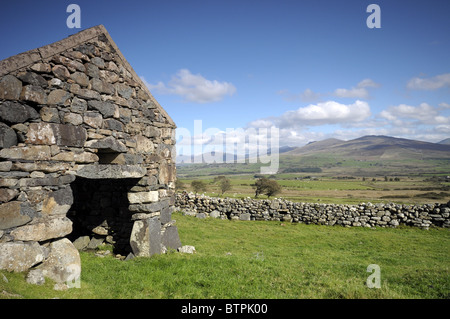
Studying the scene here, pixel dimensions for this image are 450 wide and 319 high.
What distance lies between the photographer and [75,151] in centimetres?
655

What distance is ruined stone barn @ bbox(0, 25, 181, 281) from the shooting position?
5.37 m

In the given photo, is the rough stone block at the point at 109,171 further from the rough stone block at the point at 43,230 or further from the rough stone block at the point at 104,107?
the rough stone block at the point at 104,107

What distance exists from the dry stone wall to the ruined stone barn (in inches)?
418

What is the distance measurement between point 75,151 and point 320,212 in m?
17.3

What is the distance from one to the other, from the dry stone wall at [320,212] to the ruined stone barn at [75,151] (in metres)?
10.6

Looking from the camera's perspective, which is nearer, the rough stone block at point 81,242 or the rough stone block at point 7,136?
the rough stone block at point 7,136

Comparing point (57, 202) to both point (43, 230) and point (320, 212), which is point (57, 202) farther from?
point (320, 212)

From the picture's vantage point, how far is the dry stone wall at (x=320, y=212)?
18.3 m

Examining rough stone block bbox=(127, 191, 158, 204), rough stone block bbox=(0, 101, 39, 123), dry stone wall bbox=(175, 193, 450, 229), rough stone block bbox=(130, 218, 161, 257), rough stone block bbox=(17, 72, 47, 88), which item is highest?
rough stone block bbox=(17, 72, 47, 88)

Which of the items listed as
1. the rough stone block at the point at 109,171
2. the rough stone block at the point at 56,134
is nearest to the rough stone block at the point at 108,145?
the rough stone block at the point at 56,134

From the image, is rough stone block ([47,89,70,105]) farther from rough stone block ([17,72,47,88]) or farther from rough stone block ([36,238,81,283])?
rough stone block ([36,238,81,283])

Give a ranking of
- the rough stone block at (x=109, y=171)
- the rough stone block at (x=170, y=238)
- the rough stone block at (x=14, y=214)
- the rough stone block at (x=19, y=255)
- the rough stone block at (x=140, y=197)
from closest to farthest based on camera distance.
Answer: the rough stone block at (x=19, y=255) → the rough stone block at (x=14, y=214) → the rough stone block at (x=109, y=171) → the rough stone block at (x=140, y=197) → the rough stone block at (x=170, y=238)

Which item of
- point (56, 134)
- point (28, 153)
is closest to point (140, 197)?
point (56, 134)

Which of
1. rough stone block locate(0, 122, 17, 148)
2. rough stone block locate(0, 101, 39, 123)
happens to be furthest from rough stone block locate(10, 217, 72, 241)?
rough stone block locate(0, 101, 39, 123)
